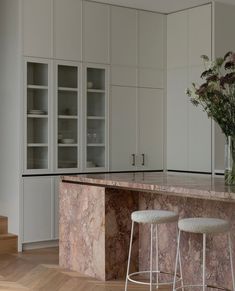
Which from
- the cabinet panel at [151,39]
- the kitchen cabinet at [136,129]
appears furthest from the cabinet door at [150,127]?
the cabinet panel at [151,39]

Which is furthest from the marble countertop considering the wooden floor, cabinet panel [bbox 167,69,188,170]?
cabinet panel [bbox 167,69,188,170]

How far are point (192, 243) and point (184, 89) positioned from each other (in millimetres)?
2765

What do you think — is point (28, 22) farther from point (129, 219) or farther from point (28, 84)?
point (129, 219)

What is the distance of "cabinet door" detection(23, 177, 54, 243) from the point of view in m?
6.04

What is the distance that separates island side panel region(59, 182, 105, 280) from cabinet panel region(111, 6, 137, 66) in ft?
6.72

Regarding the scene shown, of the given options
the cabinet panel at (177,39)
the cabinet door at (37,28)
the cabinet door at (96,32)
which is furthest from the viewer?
the cabinet panel at (177,39)

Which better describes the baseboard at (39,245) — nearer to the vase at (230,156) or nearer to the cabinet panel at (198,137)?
the cabinet panel at (198,137)

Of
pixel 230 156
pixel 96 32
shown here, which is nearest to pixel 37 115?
pixel 96 32

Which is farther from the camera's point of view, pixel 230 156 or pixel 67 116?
pixel 67 116

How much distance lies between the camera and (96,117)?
6547mm

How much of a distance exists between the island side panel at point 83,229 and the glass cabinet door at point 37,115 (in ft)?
2.95

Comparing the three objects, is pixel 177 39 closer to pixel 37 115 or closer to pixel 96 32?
pixel 96 32

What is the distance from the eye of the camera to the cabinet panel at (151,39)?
6.89 m

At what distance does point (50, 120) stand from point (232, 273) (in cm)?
300
